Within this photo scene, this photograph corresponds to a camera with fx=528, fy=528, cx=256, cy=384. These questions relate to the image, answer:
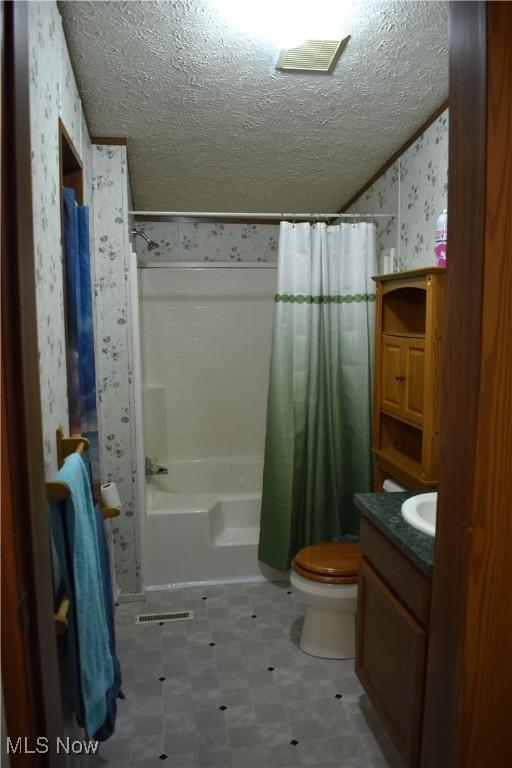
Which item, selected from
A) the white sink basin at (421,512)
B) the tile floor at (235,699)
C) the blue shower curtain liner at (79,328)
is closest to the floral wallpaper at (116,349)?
the tile floor at (235,699)

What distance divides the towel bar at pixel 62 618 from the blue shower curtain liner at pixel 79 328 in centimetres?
65

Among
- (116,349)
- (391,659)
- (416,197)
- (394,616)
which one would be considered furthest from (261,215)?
(391,659)

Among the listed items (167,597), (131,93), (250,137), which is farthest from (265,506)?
(131,93)

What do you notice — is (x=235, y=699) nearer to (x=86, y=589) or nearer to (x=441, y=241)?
(x=86, y=589)

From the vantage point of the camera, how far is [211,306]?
3.71m

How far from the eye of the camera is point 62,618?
1.15m

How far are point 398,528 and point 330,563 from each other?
29.3 inches

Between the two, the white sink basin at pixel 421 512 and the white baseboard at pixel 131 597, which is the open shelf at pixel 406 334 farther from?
the white baseboard at pixel 131 597

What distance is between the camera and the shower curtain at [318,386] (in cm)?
267

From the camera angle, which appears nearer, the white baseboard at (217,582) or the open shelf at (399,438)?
the open shelf at (399,438)

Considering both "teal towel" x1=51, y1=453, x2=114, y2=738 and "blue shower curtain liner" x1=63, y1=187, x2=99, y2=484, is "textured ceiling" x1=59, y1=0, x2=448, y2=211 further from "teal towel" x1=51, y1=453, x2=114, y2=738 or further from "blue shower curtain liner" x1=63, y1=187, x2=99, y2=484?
"teal towel" x1=51, y1=453, x2=114, y2=738

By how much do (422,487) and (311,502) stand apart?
86 cm

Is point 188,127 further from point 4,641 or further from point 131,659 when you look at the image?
point 131,659

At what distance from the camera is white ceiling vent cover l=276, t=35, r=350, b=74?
1718mm
